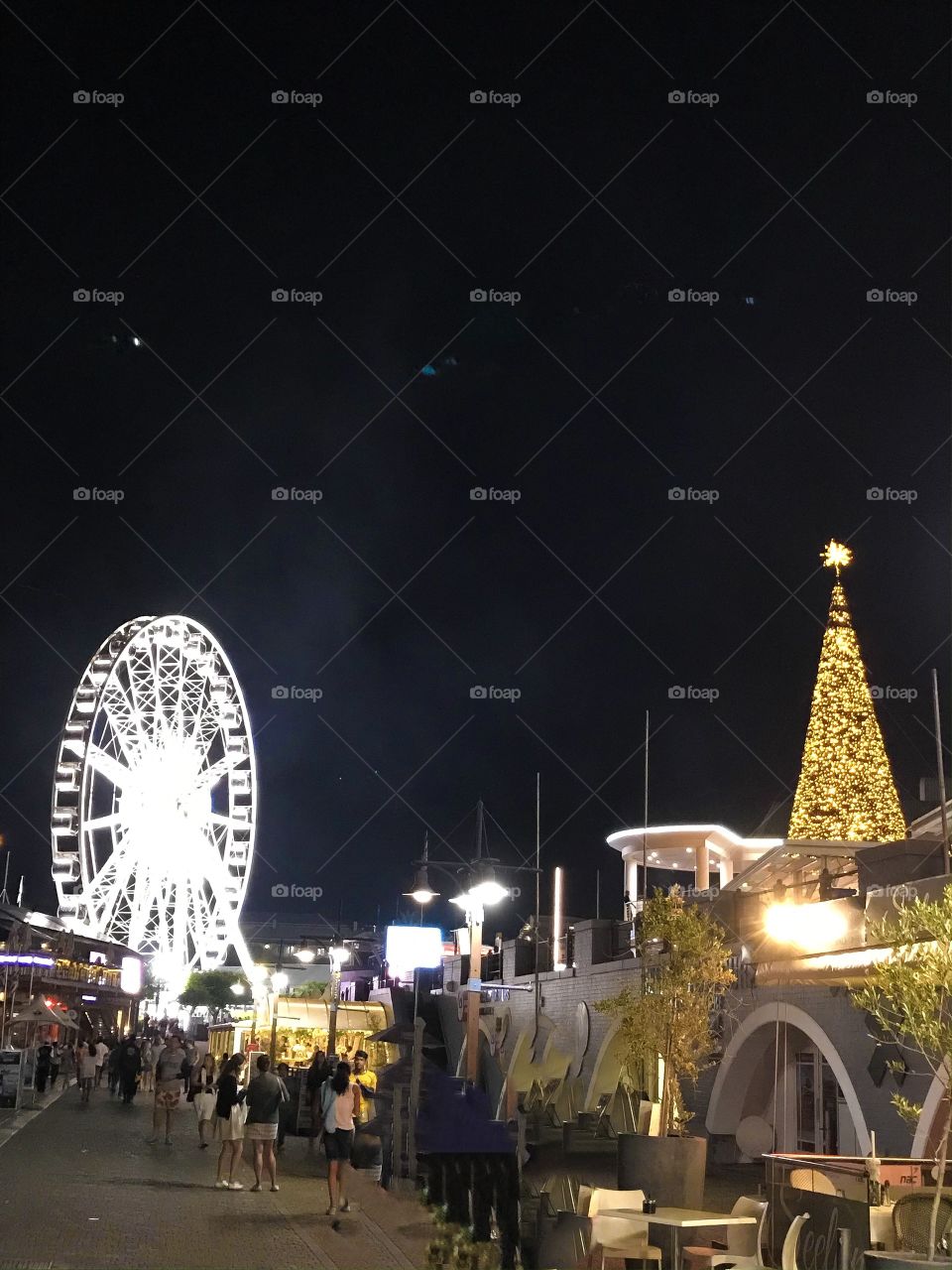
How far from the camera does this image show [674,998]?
15383 millimetres

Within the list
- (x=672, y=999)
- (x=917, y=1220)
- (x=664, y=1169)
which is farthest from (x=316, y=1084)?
(x=917, y=1220)

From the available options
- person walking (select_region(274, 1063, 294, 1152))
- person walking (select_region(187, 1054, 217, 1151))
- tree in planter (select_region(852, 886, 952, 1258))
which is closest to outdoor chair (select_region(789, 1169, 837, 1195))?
tree in planter (select_region(852, 886, 952, 1258))

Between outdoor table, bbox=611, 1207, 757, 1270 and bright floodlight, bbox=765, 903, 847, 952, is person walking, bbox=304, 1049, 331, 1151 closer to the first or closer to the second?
bright floodlight, bbox=765, 903, 847, 952

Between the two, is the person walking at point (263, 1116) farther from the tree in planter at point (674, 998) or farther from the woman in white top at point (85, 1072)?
the woman in white top at point (85, 1072)

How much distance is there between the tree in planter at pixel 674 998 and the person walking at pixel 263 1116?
4185 mm

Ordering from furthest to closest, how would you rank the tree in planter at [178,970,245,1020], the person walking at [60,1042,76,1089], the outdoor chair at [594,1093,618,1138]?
the tree in planter at [178,970,245,1020] < the person walking at [60,1042,76,1089] < the outdoor chair at [594,1093,618,1138]

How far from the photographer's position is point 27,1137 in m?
19.5

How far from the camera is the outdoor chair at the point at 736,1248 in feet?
30.0

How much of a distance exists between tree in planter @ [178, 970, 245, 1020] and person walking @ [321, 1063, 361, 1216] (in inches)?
2035

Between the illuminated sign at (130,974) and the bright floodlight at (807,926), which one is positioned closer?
the bright floodlight at (807,926)

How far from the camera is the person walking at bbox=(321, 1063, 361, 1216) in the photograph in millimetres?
12602

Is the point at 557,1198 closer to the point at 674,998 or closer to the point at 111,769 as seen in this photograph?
the point at 674,998

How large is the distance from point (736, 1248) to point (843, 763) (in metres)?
14.7

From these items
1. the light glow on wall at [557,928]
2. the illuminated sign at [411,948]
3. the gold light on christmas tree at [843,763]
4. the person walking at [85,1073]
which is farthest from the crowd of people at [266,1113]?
the illuminated sign at [411,948]
